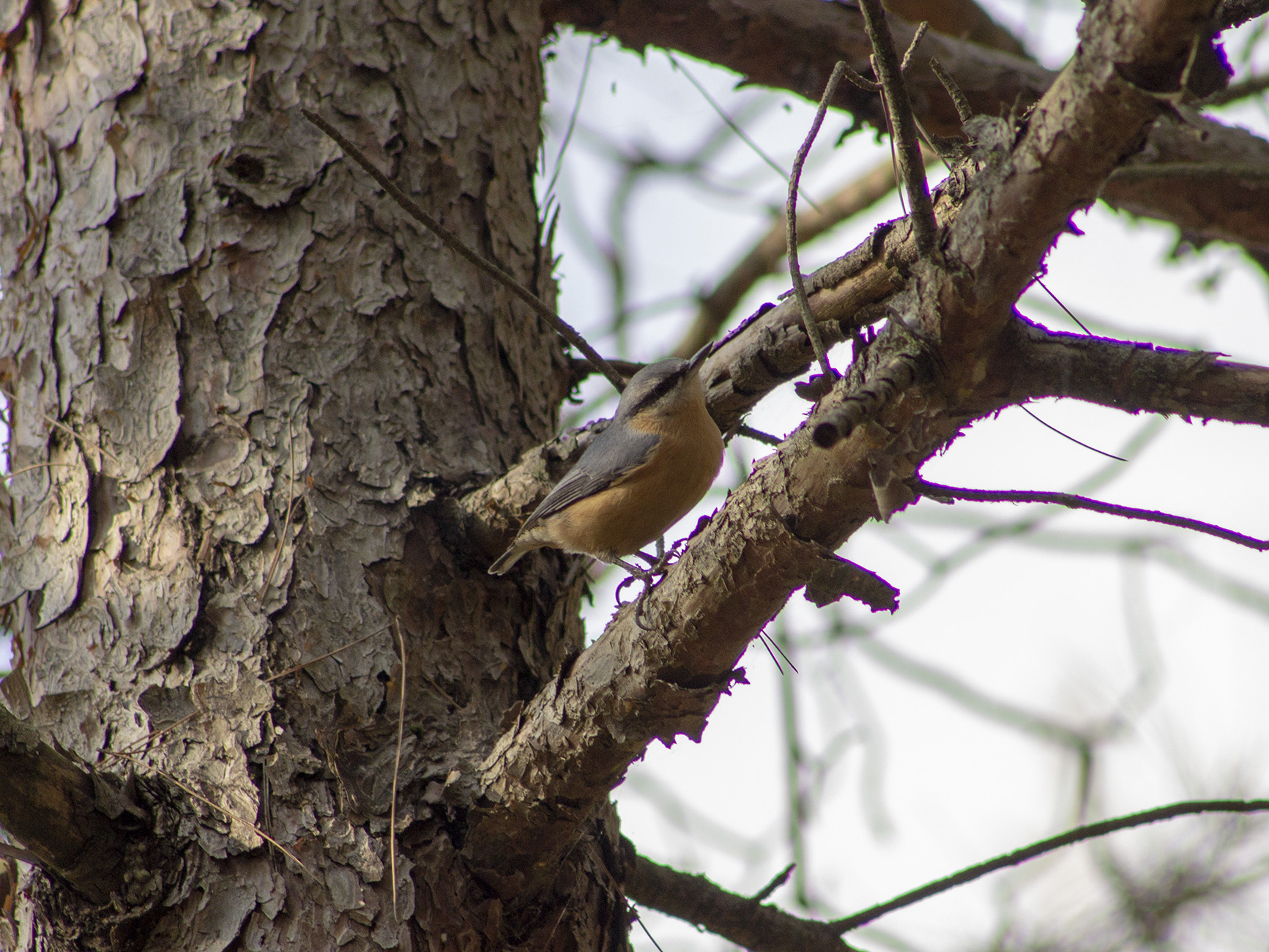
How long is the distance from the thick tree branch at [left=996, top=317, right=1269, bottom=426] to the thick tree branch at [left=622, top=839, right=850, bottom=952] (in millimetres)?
1773

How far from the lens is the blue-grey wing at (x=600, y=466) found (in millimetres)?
2582

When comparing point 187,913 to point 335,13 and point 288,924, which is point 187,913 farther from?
point 335,13

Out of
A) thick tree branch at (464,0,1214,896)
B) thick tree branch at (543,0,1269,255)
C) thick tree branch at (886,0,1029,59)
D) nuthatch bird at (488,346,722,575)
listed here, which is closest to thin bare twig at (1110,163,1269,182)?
thick tree branch at (464,0,1214,896)

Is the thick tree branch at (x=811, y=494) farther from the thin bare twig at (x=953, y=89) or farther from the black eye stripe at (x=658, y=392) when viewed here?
the black eye stripe at (x=658, y=392)

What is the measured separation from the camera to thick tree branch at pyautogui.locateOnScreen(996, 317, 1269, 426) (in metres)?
1.35

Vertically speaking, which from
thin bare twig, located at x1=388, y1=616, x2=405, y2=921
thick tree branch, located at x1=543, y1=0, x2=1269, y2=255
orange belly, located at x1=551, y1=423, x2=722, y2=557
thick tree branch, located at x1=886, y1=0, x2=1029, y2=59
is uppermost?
thick tree branch, located at x1=886, y1=0, x2=1029, y2=59

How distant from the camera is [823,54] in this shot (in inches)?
145

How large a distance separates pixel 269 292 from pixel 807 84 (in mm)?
2164

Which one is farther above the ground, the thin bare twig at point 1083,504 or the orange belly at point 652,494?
the orange belly at point 652,494

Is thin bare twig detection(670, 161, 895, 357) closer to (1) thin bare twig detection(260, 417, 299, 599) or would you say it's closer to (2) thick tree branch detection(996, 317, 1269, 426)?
(1) thin bare twig detection(260, 417, 299, 599)

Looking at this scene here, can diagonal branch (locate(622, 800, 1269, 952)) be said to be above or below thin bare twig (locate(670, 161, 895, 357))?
below

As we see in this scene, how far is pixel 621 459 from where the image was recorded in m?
2.96

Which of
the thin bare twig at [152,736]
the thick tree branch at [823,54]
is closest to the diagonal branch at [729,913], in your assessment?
the thin bare twig at [152,736]

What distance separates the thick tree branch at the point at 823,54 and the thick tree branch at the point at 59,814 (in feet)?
9.65
